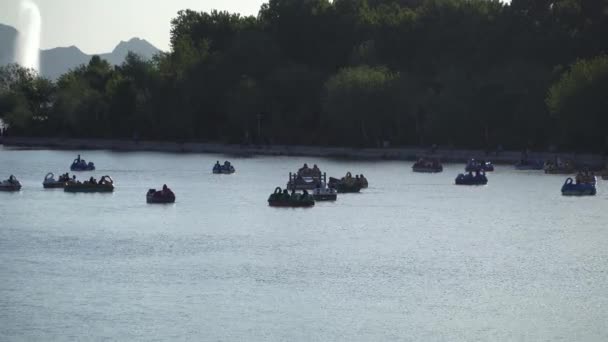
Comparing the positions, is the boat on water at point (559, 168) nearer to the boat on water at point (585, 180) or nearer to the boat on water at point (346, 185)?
the boat on water at point (585, 180)

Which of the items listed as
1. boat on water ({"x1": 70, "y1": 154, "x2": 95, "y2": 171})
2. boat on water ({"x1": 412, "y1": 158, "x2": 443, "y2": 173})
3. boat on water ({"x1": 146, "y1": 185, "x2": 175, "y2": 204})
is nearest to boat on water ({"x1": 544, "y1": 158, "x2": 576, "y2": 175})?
boat on water ({"x1": 412, "y1": 158, "x2": 443, "y2": 173})

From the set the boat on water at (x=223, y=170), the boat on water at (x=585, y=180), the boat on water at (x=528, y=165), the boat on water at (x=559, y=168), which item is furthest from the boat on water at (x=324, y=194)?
the boat on water at (x=528, y=165)

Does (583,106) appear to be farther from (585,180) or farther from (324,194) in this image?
(324,194)

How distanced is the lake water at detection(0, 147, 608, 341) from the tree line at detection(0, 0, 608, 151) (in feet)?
88.4

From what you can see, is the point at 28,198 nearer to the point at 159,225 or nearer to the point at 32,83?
the point at 159,225

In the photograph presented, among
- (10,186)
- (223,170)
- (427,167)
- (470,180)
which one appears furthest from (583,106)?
(10,186)

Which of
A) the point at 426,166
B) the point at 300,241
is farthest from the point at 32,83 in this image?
the point at 300,241

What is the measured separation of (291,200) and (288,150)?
57.5 metres

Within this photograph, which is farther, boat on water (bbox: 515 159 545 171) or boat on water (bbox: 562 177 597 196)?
boat on water (bbox: 515 159 545 171)

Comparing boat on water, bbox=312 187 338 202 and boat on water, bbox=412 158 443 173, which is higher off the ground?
boat on water, bbox=412 158 443 173

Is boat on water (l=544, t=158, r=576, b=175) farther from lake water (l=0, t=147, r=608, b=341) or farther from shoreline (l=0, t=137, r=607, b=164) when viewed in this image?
lake water (l=0, t=147, r=608, b=341)

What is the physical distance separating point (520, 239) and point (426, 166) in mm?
40160

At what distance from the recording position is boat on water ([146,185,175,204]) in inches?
3479

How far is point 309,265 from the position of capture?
6347cm
